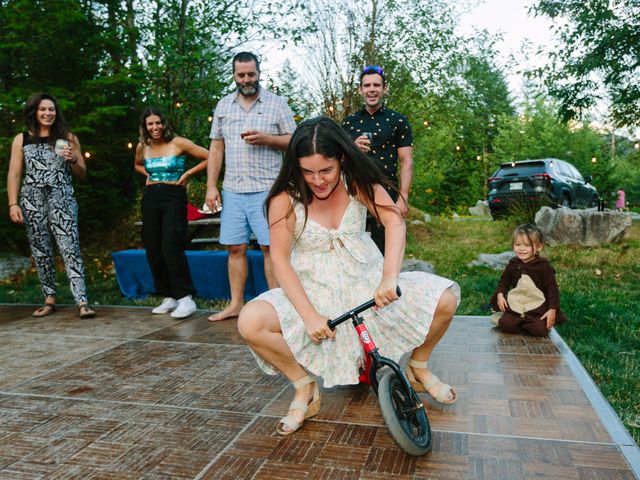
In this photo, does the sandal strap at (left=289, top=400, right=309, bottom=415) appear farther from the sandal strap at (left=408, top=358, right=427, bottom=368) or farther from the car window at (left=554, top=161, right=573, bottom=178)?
the car window at (left=554, top=161, right=573, bottom=178)

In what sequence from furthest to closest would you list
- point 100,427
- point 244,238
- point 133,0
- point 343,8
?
point 343,8 → point 133,0 → point 244,238 → point 100,427

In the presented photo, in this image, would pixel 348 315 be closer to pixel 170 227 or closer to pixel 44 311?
pixel 170 227

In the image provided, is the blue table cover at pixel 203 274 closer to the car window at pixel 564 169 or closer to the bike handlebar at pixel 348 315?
the bike handlebar at pixel 348 315

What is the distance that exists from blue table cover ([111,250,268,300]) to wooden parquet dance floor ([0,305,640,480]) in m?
1.68

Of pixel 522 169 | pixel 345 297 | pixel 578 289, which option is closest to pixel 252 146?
pixel 345 297

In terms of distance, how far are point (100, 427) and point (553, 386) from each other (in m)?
2.17

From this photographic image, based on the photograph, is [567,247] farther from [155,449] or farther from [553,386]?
[155,449]

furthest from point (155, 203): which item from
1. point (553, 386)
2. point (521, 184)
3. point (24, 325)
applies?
point (521, 184)

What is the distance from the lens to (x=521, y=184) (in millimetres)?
12039

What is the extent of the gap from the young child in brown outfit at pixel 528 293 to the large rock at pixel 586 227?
489 cm

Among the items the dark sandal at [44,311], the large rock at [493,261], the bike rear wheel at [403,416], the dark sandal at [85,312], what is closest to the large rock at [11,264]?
the dark sandal at [44,311]

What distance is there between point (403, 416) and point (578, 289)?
4.08 metres

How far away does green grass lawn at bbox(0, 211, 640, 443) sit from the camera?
10.2 ft

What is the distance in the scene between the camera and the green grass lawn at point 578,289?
10.2 ft
